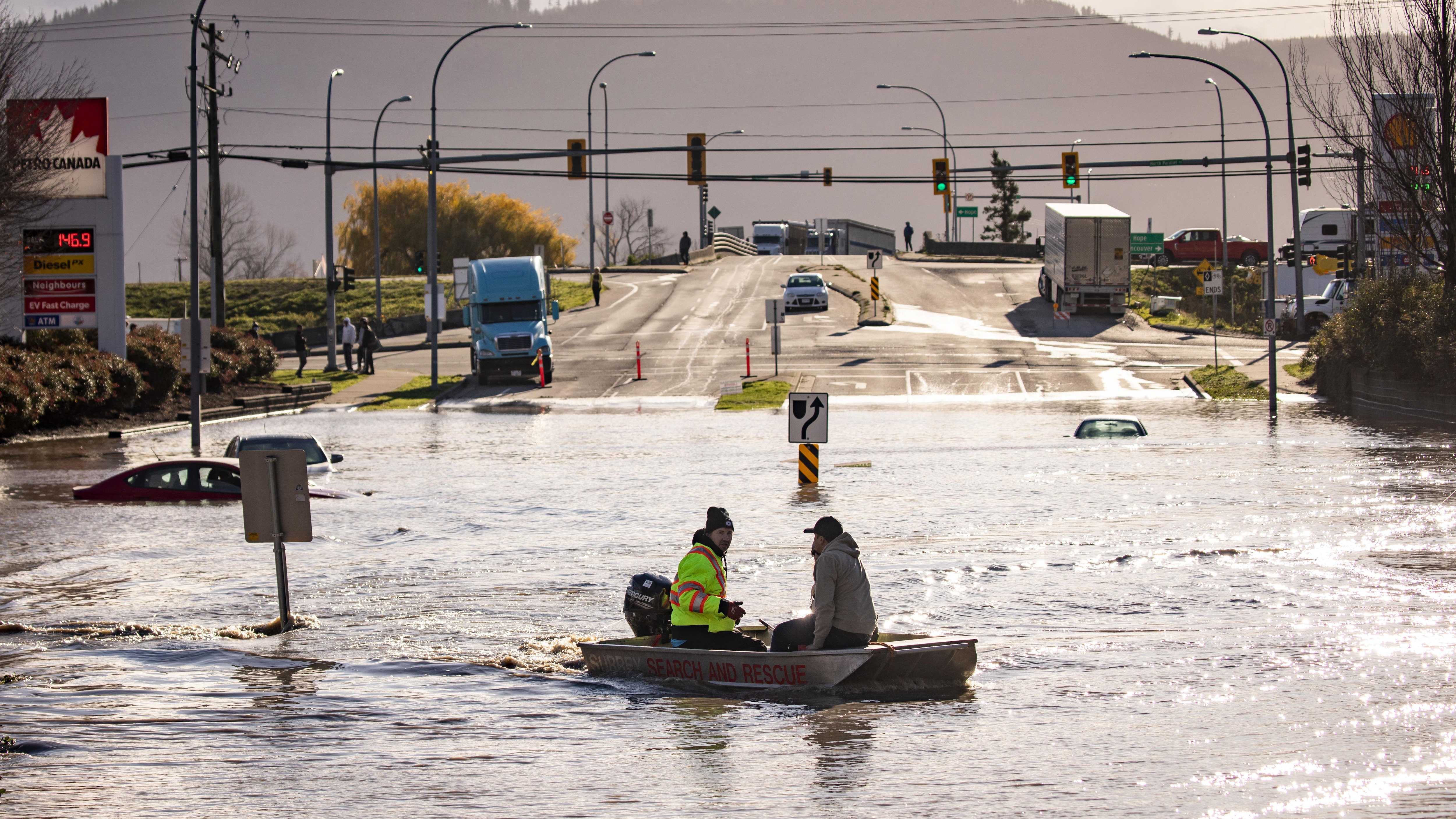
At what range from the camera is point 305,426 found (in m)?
34.7

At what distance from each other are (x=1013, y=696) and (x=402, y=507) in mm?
13012

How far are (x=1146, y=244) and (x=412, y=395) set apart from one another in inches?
2733

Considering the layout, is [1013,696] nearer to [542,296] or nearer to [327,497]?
[327,497]

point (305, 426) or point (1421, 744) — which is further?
point (305, 426)

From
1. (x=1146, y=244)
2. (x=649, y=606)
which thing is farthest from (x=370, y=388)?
(x=1146, y=244)

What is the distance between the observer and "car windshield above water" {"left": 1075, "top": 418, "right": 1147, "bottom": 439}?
27.6 m

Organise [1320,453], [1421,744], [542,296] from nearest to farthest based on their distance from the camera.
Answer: [1421,744] < [1320,453] < [542,296]

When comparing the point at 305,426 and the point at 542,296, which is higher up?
the point at 542,296

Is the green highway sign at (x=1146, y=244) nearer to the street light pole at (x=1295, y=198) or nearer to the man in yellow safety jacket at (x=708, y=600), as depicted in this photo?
the street light pole at (x=1295, y=198)

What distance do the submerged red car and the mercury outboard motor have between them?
1175 centimetres

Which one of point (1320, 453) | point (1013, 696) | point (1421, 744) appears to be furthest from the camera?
point (1320, 453)

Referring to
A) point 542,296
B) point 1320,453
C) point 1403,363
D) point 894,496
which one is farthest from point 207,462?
point 1403,363

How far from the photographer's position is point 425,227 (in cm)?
10912

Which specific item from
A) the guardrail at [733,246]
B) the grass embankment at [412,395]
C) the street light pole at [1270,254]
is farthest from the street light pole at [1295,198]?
the guardrail at [733,246]
